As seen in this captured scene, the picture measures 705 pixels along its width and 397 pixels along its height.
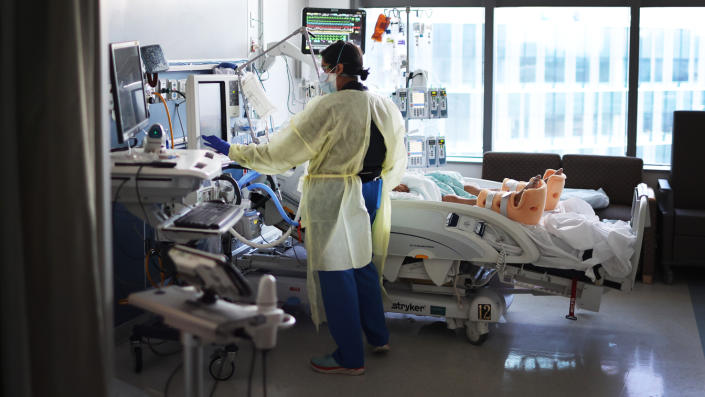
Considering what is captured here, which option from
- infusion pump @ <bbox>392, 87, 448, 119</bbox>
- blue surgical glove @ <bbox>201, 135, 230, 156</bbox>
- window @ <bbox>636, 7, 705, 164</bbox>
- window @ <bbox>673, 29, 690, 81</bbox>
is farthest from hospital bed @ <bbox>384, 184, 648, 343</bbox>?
window @ <bbox>673, 29, 690, 81</bbox>

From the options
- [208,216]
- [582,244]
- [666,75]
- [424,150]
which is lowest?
[582,244]

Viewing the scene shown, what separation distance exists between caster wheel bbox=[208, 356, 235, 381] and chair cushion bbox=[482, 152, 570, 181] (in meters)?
3.06

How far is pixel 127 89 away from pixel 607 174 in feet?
12.9

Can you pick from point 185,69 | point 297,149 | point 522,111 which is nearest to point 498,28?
point 522,111

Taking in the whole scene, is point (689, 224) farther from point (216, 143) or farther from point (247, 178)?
point (216, 143)

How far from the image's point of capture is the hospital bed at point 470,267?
12.5ft

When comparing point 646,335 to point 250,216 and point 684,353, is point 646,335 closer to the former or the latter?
point 684,353

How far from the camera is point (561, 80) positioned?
259 inches

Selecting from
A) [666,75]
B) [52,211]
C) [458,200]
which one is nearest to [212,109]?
[458,200]

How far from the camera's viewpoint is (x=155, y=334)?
11.6 feet

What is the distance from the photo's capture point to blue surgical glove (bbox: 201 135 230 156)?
11.8 ft

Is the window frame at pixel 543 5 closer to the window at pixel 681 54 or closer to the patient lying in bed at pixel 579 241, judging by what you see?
the window at pixel 681 54

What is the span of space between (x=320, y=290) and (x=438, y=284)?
605 millimetres

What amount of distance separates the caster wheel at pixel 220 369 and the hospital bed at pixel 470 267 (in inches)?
37.2
